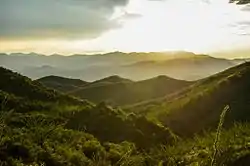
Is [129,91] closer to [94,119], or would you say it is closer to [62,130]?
[94,119]

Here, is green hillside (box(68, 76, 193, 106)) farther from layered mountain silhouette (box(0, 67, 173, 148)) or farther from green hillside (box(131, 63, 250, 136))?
layered mountain silhouette (box(0, 67, 173, 148))

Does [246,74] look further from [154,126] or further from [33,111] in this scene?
[33,111]

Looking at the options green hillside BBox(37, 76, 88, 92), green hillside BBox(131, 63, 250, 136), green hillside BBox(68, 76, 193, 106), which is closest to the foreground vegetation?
green hillside BBox(131, 63, 250, 136)

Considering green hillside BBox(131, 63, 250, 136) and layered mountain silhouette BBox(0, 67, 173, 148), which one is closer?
layered mountain silhouette BBox(0, 67, 173, 148)

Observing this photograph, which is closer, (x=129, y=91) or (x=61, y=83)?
(x=129, y=91)

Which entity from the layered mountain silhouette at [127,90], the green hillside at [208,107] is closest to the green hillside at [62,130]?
the green hillside at [208,107]

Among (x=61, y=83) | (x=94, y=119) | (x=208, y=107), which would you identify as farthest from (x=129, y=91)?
(x=94, y=119)

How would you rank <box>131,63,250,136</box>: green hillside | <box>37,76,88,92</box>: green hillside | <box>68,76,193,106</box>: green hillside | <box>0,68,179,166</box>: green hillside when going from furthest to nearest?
1. <box>37,76,88,92</box>: green hillside
2. <box>68,76,193,106</box>: green hillside
3. <box>131,63,250,136</box>: green hillside
4. <box>0,68,179,166</box>: green hillside

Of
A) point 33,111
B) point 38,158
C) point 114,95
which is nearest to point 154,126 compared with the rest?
point 33,111
